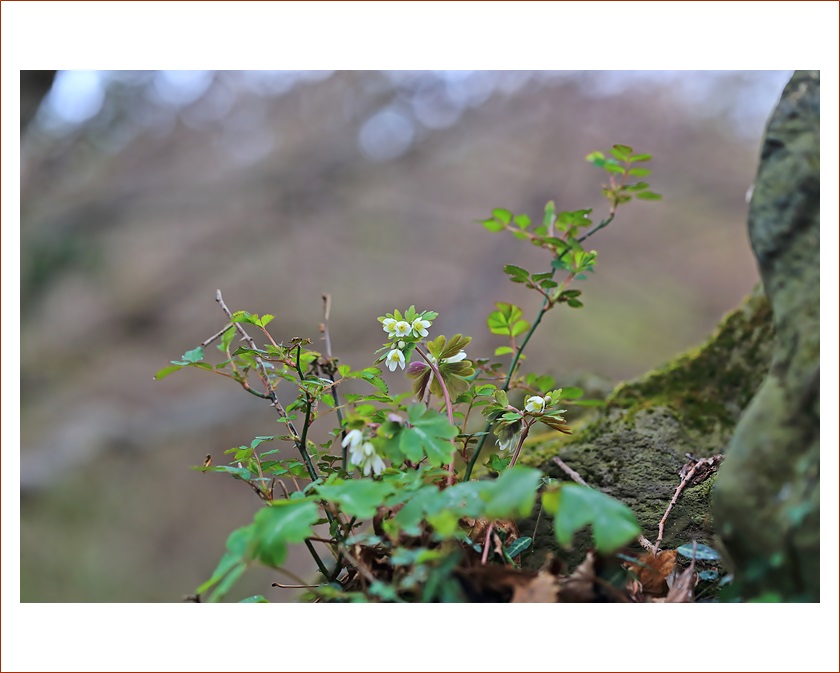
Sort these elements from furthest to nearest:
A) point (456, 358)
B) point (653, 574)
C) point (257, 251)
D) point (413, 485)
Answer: point (257, 251)
point (456, 358)
point (653, 574)
point (413, 485)

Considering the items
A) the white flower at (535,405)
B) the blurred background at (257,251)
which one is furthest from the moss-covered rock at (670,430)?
the blurred background at (257,251)

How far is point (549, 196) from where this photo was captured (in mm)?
4016

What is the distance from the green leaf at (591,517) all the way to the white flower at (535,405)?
26cm

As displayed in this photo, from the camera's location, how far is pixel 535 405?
81cm

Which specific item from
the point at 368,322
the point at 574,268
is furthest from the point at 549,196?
the point at 574,268

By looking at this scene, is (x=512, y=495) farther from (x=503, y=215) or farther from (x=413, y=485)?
(x=503, y=215)

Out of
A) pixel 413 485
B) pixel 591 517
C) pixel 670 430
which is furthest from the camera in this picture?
pixel 670 430

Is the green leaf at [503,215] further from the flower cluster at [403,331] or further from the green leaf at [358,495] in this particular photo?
the green leaf at [358,495]

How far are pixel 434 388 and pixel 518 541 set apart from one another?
0.76 feet

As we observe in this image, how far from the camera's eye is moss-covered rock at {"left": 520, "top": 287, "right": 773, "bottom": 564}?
0.97m

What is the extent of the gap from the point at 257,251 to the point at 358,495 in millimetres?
3849

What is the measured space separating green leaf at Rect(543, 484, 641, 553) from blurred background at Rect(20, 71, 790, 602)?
3.36 meters

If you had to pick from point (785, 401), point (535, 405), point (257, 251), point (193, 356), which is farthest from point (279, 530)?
point (257, 251)
